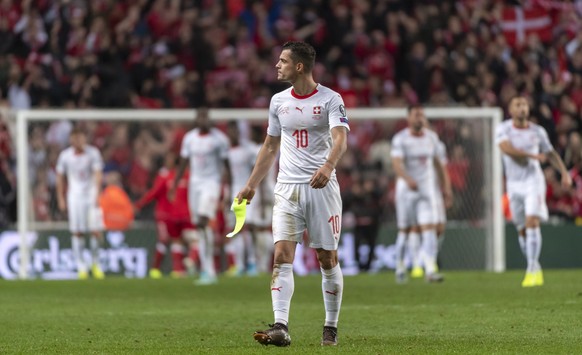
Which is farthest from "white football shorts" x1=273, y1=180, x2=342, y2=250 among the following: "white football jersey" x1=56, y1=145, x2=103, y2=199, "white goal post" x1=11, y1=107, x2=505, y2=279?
"white goal post" x1=11, y1=107, x2=505, y2=279

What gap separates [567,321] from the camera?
494 inches

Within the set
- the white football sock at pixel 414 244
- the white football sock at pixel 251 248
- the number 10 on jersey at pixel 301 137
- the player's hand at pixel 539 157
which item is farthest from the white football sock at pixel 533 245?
the number 10 on jersey at pixel 301 137

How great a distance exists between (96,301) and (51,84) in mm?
10337

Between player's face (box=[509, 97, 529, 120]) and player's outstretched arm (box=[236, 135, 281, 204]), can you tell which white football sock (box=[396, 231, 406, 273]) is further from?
player's outstretched arm (box=[236, 135, 281, 204])

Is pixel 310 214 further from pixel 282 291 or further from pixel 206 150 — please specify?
pixel 206 150

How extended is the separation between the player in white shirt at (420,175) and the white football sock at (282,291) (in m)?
10.6

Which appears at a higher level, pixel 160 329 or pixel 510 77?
pixel 510 77

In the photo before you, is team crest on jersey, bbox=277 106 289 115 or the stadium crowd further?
the stadium crowd

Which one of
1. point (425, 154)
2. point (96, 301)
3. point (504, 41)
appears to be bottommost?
point (96, 301)

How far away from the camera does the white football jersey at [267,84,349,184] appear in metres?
10.5

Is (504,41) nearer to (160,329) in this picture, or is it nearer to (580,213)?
(580,213)

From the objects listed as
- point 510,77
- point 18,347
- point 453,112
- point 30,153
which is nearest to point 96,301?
point 18,347

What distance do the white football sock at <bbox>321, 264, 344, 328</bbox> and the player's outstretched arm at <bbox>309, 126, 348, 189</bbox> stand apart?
0.84 m

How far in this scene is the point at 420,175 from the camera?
70.6 ft
